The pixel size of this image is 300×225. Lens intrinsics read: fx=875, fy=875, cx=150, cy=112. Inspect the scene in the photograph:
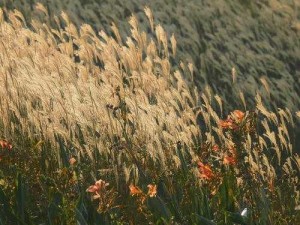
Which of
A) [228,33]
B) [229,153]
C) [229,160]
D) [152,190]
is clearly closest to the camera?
[152,190]

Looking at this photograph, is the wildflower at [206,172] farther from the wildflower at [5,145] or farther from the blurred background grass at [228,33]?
the blurred background grass at [228,33]

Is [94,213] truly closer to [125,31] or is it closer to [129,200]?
[129,200]

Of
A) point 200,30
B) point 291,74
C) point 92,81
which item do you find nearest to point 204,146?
point 92,81

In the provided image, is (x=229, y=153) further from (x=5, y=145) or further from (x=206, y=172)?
(x=5, y=145)

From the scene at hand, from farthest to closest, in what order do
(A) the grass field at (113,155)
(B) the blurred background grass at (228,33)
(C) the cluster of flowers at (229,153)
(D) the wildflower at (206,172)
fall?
(B) the blurred background grass at (228,33), (D) the wildflower at (206,172), (A) the grass field at (113,155), (C) the cluster of flowers at (229,153)

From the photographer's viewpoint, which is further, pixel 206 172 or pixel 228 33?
pixel 228 33

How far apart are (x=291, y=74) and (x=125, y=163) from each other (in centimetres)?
257

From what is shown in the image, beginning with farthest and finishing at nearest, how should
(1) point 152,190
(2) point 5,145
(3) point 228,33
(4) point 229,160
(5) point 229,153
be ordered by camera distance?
(3) point 228,33 → (5) point 229,153 → (2) point 5,145 → (4) point 229,160 → (1) point 152,190

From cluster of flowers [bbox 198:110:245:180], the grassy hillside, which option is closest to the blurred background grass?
the grassy hillside

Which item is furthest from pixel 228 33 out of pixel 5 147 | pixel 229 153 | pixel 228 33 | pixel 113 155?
pixel 5 147

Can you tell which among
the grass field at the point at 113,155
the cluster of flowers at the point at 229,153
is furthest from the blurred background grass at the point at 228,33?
the cluster of flowers at the point at 229,153

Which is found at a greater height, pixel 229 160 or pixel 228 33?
pixel 228 33

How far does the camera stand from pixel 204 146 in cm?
382

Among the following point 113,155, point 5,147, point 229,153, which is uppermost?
point 5,147
